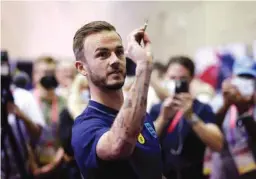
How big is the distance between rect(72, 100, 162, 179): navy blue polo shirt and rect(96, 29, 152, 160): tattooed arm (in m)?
0.04

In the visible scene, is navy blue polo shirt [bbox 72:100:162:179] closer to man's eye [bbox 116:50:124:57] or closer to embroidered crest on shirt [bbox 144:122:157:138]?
embroidered crest on shirt [bbox 144:122:157:138]

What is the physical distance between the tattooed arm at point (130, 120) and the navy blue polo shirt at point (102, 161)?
0.13 feet

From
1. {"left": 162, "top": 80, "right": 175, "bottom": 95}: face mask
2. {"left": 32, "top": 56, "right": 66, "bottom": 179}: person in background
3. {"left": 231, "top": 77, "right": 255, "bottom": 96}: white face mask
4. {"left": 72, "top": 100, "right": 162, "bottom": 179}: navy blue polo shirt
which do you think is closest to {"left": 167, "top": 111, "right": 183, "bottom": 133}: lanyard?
{"left": 162, "top": 80, "right": 175, "bottom": 95}: face mask

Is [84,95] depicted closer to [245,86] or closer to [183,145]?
[183,145]

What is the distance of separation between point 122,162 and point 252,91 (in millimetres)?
960

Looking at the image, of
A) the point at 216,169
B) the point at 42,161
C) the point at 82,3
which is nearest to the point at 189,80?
the point at 216,169

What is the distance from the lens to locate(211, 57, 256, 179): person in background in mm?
1833

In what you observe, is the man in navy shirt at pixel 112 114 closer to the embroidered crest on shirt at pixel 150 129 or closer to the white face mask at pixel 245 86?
the embroidered crest on shirt at pixel 150 129

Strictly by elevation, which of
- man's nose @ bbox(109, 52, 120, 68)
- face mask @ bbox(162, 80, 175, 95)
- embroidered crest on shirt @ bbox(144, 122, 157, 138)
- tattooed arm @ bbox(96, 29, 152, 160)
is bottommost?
face mask @ bbox(162, 80, 175, 95)

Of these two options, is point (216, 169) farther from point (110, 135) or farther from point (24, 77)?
point (110, 135)

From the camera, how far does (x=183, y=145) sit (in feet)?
5.96

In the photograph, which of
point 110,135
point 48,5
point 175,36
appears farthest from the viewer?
point 175,36

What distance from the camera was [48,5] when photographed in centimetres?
223

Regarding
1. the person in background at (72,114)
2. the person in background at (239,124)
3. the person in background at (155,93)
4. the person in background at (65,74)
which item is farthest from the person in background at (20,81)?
the person in background at (239,124)
